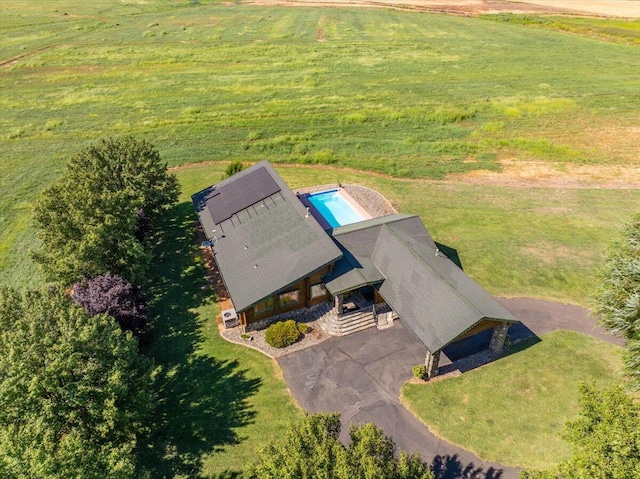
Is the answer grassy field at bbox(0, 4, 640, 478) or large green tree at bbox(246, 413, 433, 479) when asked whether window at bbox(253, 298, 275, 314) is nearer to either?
grassy field at bbox(0, 4, 640, 478)

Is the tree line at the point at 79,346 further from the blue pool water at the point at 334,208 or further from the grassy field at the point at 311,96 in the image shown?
the blue pool water at the point at 334,208

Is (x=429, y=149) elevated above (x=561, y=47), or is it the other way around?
(x=561, y=47)

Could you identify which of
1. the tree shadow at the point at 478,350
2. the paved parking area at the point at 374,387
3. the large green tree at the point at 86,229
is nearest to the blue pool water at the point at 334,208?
the paved parking area at the point at 374,387

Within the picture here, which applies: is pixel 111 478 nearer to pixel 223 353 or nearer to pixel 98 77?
pixel 223 353

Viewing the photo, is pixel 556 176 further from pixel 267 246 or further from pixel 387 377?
pixel 267 246

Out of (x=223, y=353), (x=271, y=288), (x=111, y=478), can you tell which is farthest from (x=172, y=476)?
(x=271, y=288)

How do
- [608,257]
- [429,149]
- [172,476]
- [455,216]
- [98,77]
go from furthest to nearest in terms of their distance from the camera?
[98,77] → [429,149] → [455,216] → [608,257] → [172,476]
